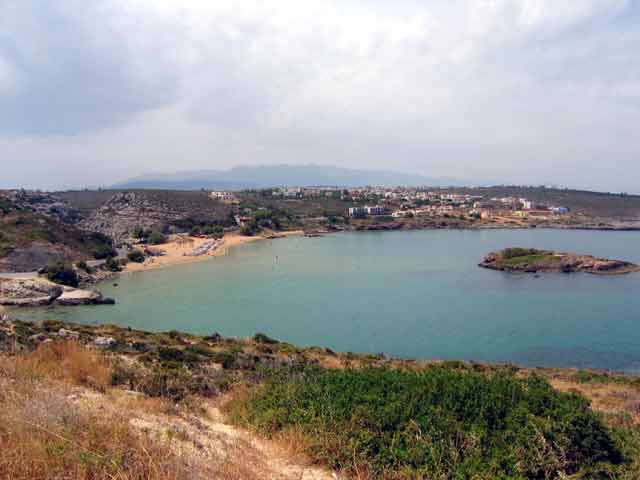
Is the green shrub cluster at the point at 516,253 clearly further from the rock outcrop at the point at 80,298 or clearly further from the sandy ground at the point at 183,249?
the rock outcrop at the point at 80,298

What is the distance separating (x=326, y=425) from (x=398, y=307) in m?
23.6

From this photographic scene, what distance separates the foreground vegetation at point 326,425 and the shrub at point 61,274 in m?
28.9

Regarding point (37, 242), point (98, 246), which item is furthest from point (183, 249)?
point (37, 242)

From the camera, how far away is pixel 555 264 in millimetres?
38844

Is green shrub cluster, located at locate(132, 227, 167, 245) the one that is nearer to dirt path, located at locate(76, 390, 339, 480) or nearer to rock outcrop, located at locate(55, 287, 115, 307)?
rock outcrop, located at locate(55, 287, 115, 307)

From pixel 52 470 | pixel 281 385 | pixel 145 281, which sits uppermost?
pixel 52 470

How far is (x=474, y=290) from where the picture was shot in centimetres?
3156

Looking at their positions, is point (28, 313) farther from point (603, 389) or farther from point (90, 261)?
point (603, 389)

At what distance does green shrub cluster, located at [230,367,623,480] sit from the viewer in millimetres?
3420

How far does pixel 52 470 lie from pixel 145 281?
34623 millimetres

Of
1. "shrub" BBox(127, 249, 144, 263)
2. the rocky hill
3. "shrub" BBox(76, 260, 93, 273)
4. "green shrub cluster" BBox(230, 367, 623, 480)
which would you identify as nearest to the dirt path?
"green shrub cluster" BBox(230, 367, 623, 480)

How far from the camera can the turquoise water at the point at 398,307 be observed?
20.3m

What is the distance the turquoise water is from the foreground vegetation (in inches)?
581

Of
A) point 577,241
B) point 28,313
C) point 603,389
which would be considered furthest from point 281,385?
point 577,241
